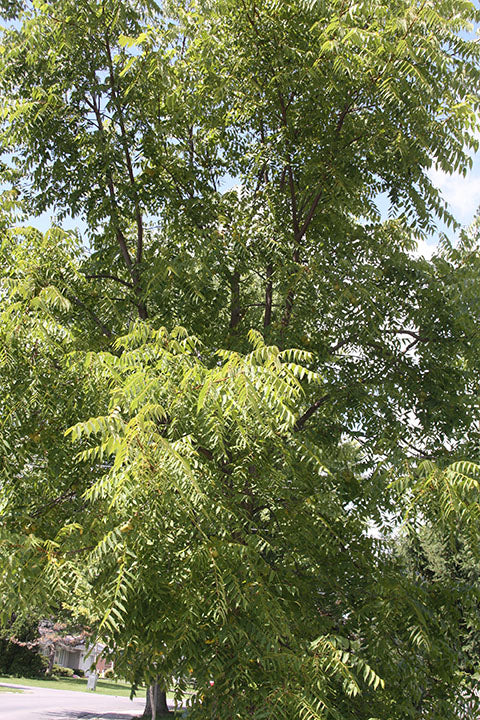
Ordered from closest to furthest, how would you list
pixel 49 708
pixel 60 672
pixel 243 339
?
pixel 243 339 → pixel 49 708 → pixel 60 672

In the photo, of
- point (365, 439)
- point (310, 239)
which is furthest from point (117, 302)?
point (365, 439)

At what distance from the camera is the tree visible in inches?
128

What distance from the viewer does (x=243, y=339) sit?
586 cm

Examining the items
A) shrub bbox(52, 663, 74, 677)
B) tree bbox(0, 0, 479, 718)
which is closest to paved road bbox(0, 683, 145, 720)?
A: tree bbox(0, 0, 479, 718)

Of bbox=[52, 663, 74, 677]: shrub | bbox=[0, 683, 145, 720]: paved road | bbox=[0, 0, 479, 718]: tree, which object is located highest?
bbox=[0, 0, 479, 718]: tree

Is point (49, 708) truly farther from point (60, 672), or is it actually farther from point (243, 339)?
point (60, 672)

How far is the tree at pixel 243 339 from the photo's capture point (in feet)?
10.7

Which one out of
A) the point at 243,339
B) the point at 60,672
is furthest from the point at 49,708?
the point at 60,672

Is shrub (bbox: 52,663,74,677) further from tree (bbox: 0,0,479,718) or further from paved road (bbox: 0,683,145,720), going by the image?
tree (bbox: 0,0,479,718)

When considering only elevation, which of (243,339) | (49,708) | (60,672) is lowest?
(60,672)

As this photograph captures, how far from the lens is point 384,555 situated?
4.82 m

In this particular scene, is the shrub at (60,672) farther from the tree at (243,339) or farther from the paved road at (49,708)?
the tree at (243,339)

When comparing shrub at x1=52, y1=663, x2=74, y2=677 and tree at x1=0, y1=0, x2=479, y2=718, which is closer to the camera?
tree at x1=0, y1=0, x2=479, y2=718

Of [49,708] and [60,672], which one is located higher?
[49,708]
